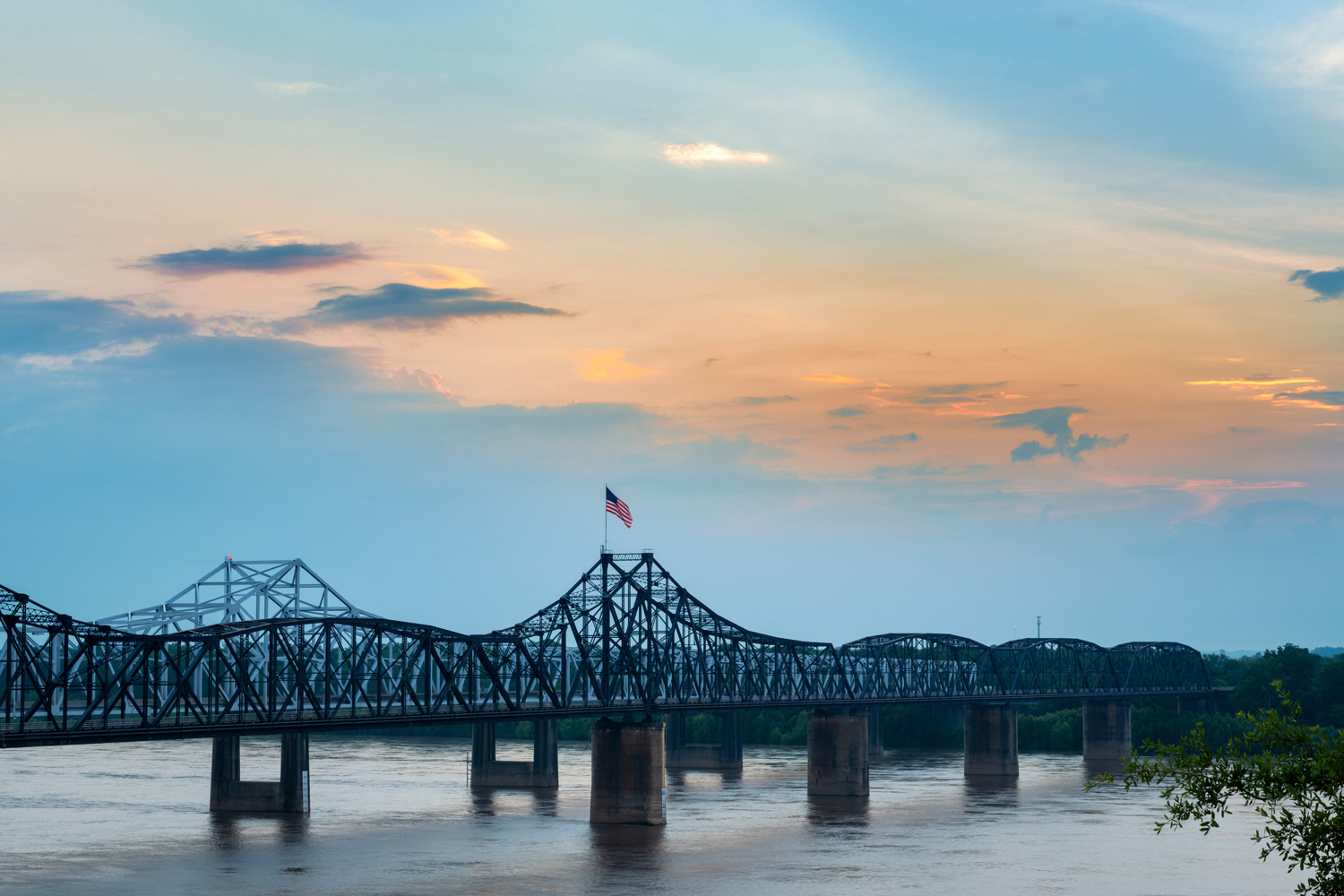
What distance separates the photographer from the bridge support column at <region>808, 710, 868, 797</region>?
11681 cm

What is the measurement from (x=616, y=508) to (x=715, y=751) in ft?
172

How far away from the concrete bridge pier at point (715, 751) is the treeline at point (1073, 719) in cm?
1025

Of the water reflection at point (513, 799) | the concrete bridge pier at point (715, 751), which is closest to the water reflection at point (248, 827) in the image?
the water reflection at point (513, 799)

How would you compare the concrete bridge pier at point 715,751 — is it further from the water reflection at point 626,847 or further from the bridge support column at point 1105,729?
the water reflection at point 626,847

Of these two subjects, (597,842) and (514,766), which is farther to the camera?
(514,766)

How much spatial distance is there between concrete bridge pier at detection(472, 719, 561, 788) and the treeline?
46.5 meters

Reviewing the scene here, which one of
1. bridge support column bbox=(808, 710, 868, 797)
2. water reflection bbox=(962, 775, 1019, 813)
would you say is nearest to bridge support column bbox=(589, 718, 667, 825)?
bridge support column bbox=(808, 710, 868, 797)

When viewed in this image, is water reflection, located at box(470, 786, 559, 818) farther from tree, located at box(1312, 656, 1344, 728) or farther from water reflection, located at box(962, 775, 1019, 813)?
tree, located at box(1312, 656, 1344, 728)

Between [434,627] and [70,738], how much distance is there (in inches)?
1220

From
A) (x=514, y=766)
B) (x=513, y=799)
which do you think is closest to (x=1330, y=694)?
(x=514, y=766)

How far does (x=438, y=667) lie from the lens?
91250 millimetres

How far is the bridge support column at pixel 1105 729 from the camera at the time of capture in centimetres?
16538

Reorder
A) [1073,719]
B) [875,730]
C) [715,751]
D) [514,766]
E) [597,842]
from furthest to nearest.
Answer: [1073,719], [875,730], [715,751], [514,766], [597,842]

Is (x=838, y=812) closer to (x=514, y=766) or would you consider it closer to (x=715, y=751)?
(x=514, y=766)
